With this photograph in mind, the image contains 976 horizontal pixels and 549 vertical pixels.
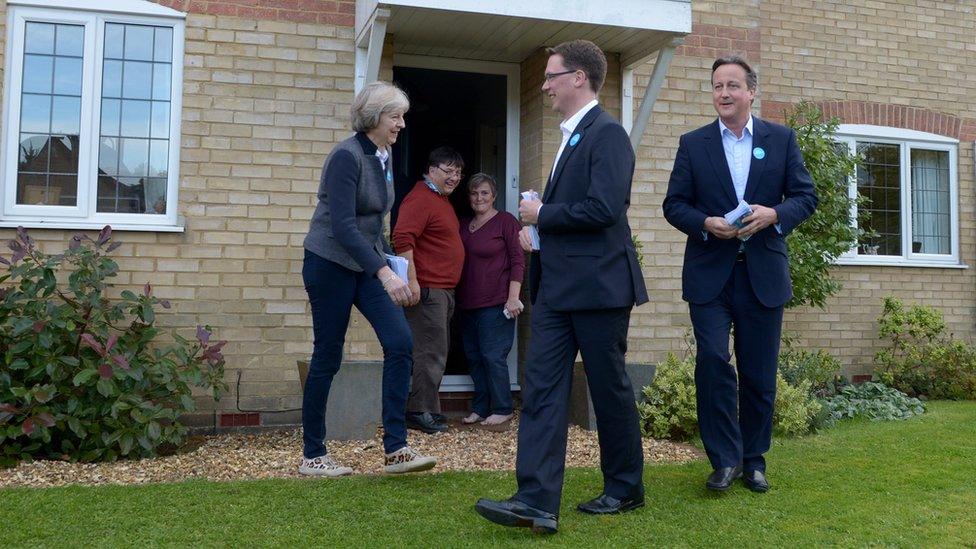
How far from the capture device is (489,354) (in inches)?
241

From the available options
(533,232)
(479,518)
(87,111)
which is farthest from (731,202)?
(87,111)

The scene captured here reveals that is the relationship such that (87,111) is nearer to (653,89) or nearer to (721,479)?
(653,89)

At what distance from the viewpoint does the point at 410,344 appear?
4.12m

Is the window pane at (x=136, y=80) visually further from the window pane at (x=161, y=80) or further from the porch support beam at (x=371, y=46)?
the porch support beam at (x=371, y=46)

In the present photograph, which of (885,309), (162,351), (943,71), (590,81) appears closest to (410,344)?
(590,81)

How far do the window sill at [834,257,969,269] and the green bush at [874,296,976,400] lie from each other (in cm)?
35

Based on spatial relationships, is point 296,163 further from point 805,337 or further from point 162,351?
point 805,337

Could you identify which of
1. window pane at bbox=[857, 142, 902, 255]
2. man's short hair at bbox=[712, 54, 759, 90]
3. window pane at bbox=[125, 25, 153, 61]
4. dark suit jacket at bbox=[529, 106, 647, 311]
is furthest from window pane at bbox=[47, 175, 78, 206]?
window pane at bbox=[857, 142, 902, 255]

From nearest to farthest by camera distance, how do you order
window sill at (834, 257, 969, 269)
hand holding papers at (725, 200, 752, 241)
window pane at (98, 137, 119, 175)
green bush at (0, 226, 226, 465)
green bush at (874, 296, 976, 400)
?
hand holding papers at (725, 200, 752, 241) → green bush at (0, 226, 226, 465) → window pane at (98, 137, 119, 175) → green bush at (874, 296, 976, 400) → window sill at (834, 257, 969, 269)

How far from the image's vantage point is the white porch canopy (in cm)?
554

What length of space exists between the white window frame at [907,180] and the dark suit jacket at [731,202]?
4.61 meters

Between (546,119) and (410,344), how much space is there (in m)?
2.88

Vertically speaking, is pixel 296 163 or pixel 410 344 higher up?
pixel 296 163

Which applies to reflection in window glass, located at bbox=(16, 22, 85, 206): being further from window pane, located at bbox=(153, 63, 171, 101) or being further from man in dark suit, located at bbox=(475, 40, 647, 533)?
man in dark suit, located at bbox=(475, 40, 647, 533)
